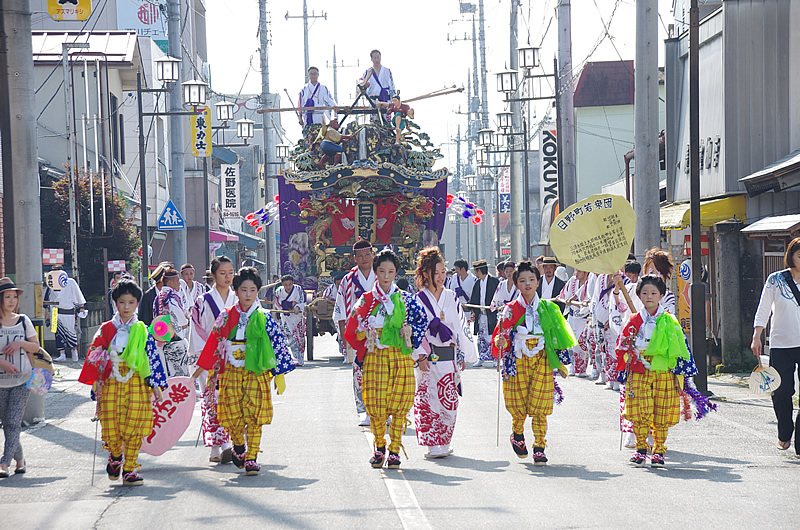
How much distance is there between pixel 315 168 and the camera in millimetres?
19594

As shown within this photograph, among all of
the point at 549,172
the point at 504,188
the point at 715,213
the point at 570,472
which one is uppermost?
the point at 504,188

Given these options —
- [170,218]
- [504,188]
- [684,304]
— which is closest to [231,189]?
[504,188]

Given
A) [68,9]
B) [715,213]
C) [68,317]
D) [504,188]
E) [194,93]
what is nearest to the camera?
[68,9]

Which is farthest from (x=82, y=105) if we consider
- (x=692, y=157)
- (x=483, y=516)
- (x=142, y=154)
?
(x=483, y=516)

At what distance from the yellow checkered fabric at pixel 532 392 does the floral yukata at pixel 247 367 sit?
1854mm

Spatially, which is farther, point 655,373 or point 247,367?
point 655,373

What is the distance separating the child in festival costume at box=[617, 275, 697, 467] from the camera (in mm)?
7637

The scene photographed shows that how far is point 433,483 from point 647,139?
29.4 ft

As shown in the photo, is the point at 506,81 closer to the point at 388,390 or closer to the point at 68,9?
the point at 68,9

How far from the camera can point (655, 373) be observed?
7.72m

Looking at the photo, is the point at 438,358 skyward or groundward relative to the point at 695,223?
groundward

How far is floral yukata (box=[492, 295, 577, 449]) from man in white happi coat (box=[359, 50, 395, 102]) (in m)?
12.6

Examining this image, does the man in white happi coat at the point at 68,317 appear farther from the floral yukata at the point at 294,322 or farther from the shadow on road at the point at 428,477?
the shadow on road at the point at 428,477

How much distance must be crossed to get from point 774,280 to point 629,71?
33525 mm
